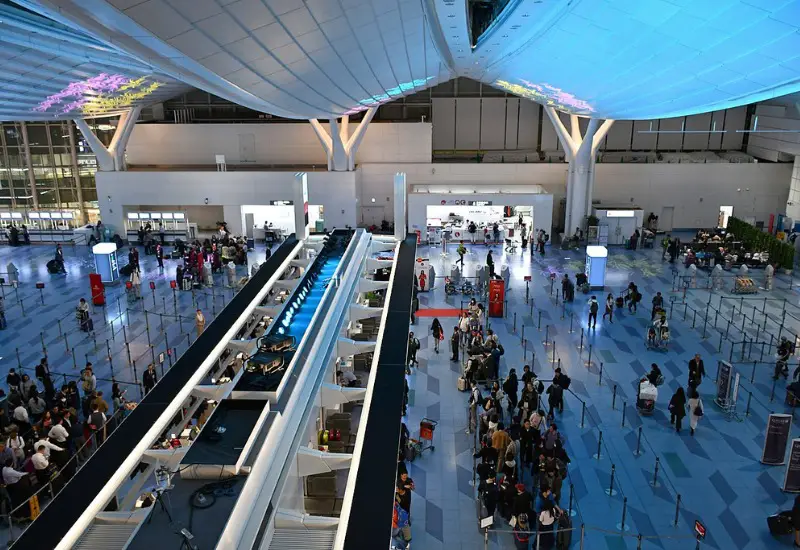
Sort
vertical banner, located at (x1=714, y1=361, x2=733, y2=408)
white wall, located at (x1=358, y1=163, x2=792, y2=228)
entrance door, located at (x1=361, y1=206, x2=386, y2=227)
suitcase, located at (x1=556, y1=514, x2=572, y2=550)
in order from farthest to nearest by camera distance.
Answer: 1. entrance door, located at (x1=361, y1=206, x2=386, y2=227)
2. white wall, located at (x1=358, y1=163, x2=792, y2=228)
3. vertical banner, located at (x1=714, y1=361, x2=733, y2=408)
4. suitcase, located at (x1=556, y1=514, x2=572, y2=550)

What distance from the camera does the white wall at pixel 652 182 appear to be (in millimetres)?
35812

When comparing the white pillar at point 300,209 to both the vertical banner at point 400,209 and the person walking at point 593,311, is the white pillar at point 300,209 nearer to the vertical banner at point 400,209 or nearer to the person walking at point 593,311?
the vertical banner at point 400,209

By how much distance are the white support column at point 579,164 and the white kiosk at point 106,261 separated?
67.6ft

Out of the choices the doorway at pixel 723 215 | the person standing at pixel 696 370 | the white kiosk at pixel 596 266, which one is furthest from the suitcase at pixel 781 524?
the doorway at pixel 723 215

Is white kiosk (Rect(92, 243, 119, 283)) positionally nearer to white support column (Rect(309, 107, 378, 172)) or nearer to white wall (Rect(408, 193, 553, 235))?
white support column (Rect(309, 107, 378, 172))

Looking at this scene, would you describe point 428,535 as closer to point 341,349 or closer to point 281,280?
point 341,349

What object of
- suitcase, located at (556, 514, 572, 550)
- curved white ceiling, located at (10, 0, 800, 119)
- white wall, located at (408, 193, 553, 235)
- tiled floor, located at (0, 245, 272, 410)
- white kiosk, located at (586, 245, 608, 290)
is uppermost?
curved white ceiling, located at (10, 0, 800, 119)

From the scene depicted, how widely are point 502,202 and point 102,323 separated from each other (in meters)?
19.4

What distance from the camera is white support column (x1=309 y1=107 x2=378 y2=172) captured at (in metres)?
33.9

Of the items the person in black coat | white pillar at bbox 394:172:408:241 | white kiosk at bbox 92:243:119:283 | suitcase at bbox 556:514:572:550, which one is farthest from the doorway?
white kiosk at bbox 92:243:119:283

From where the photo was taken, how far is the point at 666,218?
3694 centimetres

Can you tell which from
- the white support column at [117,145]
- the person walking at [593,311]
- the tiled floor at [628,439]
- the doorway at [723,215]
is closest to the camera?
the tiled floor at [628,439]

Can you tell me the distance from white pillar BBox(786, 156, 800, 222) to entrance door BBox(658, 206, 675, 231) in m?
5.54

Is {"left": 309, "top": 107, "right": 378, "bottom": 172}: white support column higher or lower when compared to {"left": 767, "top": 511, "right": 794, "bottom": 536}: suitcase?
higher
